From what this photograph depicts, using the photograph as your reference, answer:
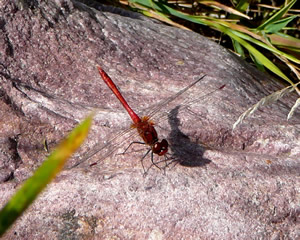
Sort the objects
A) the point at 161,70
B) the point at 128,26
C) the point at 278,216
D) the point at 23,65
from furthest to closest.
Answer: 1. the point at 128,26
2. the point at 161,70
3. the point at 23,65
4. the point at 278,216

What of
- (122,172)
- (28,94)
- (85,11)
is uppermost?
(85,11)

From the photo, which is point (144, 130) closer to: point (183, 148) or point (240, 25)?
point (183, 148)

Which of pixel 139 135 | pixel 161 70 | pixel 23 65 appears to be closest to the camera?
pixel 139 135

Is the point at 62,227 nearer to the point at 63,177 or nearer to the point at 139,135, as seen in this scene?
the point at 63,177

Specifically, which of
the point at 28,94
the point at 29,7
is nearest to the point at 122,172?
the point at 28,94

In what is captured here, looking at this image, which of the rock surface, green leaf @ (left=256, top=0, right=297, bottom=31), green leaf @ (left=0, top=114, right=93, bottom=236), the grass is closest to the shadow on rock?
the rock surface

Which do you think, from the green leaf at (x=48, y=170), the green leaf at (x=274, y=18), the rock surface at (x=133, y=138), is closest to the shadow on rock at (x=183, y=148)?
the rock surface at (x=133, y=138)

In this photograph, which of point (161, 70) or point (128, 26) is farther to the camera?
point (128, 26)

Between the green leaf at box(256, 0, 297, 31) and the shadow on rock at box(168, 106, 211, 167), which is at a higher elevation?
the green leaf at box(256, 0, 297, 31)

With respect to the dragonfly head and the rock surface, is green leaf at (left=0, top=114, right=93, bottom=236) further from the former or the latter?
the dragonfly head
